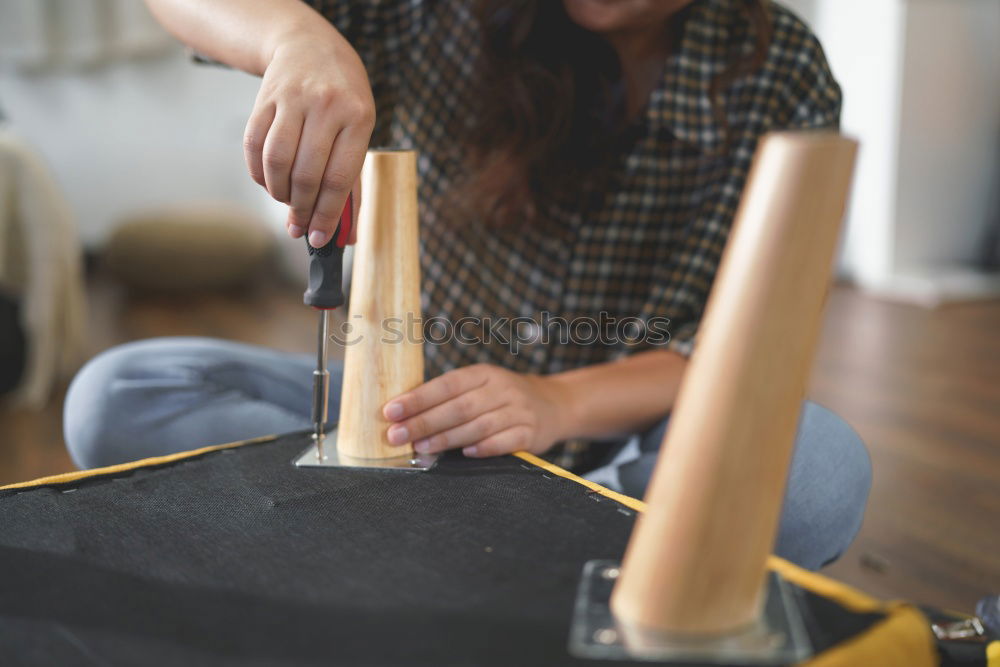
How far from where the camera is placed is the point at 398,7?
37.3 inches

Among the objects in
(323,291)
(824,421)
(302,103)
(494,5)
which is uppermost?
(494,5)

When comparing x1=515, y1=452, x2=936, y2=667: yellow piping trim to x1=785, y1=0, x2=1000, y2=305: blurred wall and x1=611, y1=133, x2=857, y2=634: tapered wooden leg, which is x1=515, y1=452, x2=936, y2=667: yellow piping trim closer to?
x1=611, y1=133, x2=857, y2=634: tapered wooden leg

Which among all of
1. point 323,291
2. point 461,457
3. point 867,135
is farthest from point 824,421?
point 867,135

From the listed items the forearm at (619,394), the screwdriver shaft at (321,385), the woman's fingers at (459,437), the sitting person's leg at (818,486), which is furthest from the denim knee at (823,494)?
the screwdriver shaft at (321,385)

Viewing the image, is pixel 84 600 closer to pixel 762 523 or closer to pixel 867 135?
pixel 762 523

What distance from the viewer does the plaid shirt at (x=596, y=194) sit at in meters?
0.88

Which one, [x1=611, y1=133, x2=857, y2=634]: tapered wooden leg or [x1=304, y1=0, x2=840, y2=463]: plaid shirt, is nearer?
[x1=611, y1=133, x2=857, y2=634]: tapered wooden leg

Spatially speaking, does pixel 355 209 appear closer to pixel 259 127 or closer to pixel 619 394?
pixel 259 127

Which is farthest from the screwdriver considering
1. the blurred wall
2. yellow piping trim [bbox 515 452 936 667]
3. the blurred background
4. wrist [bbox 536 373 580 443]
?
the blurred wall

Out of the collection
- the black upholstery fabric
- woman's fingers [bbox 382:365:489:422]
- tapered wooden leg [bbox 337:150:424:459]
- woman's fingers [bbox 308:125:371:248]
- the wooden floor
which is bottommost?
the wooden floor

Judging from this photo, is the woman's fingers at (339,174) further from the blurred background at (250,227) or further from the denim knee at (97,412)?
the blurred background at (250,227)

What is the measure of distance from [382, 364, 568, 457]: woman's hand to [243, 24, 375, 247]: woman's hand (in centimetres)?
13

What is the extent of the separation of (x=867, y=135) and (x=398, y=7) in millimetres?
2474

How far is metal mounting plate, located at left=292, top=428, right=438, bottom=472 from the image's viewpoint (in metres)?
0.57
